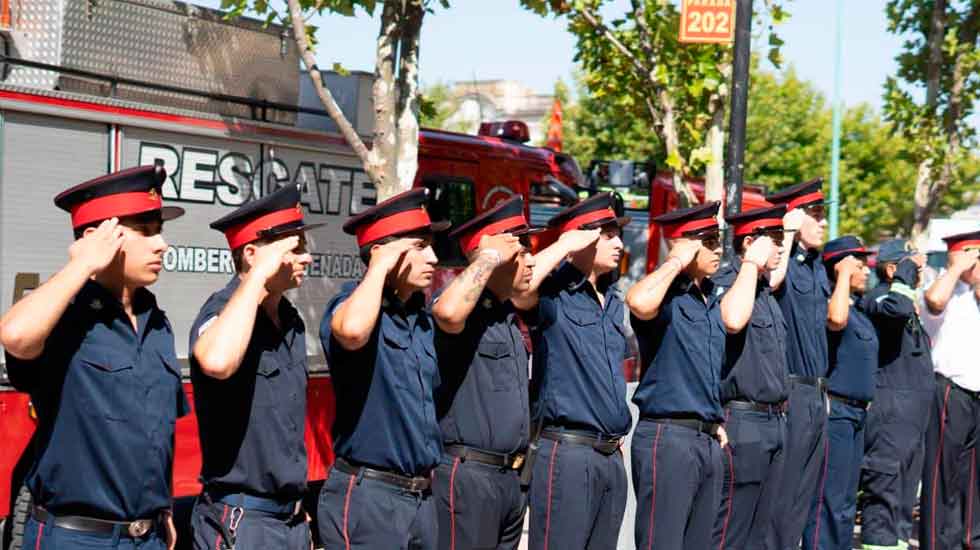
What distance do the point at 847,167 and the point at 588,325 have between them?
3887cm

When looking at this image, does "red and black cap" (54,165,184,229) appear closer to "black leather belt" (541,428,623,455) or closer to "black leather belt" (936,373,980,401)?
"black leather belt" (541,428,623,455)

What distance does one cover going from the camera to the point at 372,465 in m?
4.78

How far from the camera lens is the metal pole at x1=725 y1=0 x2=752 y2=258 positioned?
27.1ft

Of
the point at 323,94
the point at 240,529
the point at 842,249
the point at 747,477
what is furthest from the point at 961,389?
the point at 240,529

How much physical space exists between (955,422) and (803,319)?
6.03 ft

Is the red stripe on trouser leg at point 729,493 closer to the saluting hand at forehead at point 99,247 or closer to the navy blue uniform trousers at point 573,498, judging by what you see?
the navy blue uniform trousers at point 573,498

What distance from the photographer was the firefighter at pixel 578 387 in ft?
18.7

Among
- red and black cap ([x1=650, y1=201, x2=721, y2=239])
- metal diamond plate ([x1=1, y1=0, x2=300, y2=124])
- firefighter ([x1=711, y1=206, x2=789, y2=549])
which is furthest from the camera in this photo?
metal diamond plate ([x1=1, y1=0, x2=300, y2=124])

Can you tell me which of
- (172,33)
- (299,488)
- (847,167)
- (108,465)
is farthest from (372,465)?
(847,167)

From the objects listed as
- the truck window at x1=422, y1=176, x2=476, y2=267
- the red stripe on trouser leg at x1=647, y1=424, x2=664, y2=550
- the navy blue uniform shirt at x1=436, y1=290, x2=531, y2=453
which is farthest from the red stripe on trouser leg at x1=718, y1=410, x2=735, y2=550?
the truck window at x1=422, y1=176, x2=476, y2=267

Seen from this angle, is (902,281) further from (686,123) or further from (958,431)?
(686,123)

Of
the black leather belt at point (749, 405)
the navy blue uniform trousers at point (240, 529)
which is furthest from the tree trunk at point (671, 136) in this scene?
the navy blue uniform trousers at point (240, 529)

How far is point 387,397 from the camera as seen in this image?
15.8 ft

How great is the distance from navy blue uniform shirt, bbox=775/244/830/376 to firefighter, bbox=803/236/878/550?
1.01 feet
